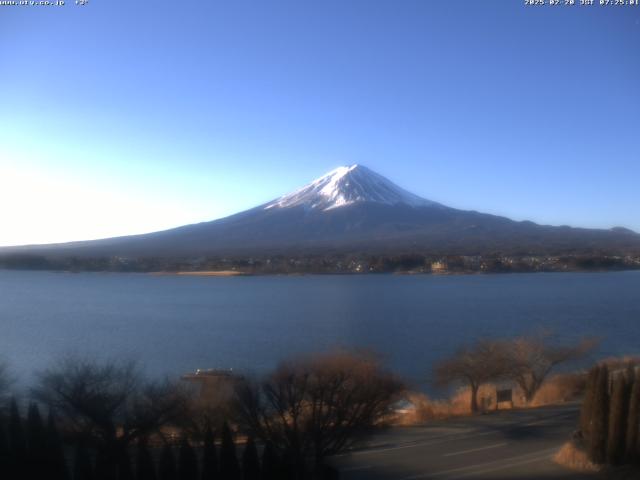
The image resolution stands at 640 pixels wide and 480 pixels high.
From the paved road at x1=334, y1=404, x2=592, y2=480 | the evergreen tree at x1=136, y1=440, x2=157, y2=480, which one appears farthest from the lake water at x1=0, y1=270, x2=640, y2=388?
the evergreen tree at x1=136, y1=440, x2=157, y2=480

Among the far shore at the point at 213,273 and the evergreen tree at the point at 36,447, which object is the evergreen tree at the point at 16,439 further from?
the far shore at the point at 213,273

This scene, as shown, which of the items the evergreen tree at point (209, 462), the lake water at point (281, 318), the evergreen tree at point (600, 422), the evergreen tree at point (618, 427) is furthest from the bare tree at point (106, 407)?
the lake water at point (281, 318)

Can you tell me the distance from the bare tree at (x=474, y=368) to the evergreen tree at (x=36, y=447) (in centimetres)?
716

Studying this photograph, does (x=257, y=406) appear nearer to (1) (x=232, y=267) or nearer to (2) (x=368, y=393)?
(2) (x=368, y=393)

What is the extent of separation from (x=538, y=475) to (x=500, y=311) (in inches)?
651

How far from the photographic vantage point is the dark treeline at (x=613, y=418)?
6.66 meters

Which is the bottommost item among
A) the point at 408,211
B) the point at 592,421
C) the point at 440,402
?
the point at 440,402

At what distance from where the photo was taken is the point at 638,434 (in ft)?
21.9

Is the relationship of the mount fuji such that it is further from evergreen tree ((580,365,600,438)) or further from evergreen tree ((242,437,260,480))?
evergreen tree ((242,437,260,480))

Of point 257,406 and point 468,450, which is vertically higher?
point 257,406

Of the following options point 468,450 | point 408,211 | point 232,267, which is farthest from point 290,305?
point 408,211

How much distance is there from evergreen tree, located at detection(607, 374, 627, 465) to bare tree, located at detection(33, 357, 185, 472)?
14.3ft

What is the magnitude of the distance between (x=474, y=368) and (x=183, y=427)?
5.90 meters

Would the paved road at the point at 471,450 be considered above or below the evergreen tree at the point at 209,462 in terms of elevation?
below
